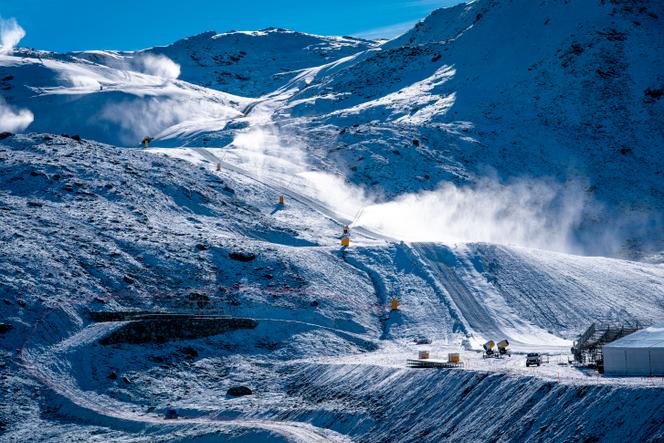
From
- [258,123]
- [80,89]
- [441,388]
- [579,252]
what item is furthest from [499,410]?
[80,89]

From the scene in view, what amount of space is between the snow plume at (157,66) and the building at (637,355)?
499ft

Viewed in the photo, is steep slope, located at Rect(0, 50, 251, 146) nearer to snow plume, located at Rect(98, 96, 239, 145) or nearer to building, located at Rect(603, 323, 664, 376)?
snow plume, located at Rect(98, 96, 239, 145)

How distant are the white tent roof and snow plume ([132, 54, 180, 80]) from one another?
152 meters

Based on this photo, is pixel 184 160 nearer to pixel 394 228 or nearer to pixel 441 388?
pixel 394 228

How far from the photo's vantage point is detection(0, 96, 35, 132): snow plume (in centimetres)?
12025

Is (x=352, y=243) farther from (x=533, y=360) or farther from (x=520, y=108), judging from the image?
(x=520, y=108)

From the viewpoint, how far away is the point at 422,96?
124062mm

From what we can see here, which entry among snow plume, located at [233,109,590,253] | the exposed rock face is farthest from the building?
snow plume, located at [233,109,590,253]

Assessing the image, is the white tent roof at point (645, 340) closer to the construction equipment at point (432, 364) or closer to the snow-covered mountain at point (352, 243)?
the snow-covered mountain at point (352, 243)

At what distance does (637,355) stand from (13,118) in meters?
107

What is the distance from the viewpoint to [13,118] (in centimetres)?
12362

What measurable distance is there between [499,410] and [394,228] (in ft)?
160

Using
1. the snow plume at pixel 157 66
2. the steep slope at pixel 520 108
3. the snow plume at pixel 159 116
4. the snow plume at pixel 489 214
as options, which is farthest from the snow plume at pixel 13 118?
the snow plume at pixel 489 214

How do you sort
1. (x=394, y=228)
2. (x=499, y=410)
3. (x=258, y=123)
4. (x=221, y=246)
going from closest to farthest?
(x=499, y=410) < (x=221, y=246) < (x=394, y=228) < (x=258, y=123)
